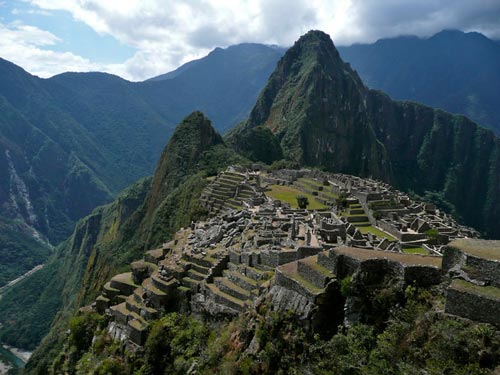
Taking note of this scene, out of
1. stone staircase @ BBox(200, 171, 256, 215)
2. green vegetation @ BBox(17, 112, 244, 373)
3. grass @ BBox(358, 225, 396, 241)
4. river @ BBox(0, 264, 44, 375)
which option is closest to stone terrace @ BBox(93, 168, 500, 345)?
grass @ BBox(358, 225, 396, 241)

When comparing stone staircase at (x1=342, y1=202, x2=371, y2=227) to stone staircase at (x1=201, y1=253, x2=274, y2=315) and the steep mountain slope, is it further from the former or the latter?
stone staircase at (x1=201, y1=253, x2=274, y2=315)

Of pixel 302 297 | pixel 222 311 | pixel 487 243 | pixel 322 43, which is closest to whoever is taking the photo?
pixel 487 243

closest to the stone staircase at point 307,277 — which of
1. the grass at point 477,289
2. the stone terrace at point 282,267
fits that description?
the stone terrace at point 282,267

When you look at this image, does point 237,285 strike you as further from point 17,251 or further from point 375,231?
point 17,251

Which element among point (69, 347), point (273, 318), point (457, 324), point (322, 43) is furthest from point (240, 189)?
point (322, 43)

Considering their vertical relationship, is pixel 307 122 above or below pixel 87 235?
above

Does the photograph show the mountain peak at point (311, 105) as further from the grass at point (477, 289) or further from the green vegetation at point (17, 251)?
the grass at point (477, 289)

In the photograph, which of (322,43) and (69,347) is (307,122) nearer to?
(322,43)
